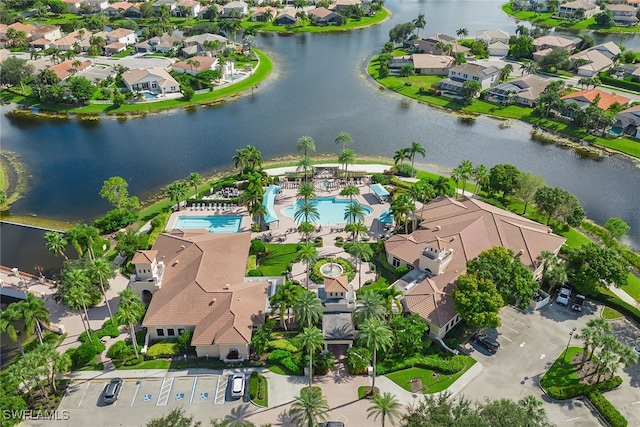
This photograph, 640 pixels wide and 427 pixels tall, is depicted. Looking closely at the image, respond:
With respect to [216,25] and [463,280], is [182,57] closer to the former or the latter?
[216,25]

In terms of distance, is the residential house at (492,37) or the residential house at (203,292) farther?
the residential house at (492,37)

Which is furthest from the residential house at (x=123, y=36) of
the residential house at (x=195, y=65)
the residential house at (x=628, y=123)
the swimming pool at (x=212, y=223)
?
the residential house at (x=628, y=123)

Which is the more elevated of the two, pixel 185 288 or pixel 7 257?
pixel 185 288

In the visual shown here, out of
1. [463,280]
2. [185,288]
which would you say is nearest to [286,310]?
[185,288]

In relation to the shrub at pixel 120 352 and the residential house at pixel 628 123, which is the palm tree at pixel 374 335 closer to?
the shrub at pixel 120 352

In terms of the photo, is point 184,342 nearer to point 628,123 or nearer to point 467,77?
point 628,123

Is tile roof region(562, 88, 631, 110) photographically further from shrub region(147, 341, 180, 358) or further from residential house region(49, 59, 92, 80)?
residential house region(49, 59, 92, 80)
